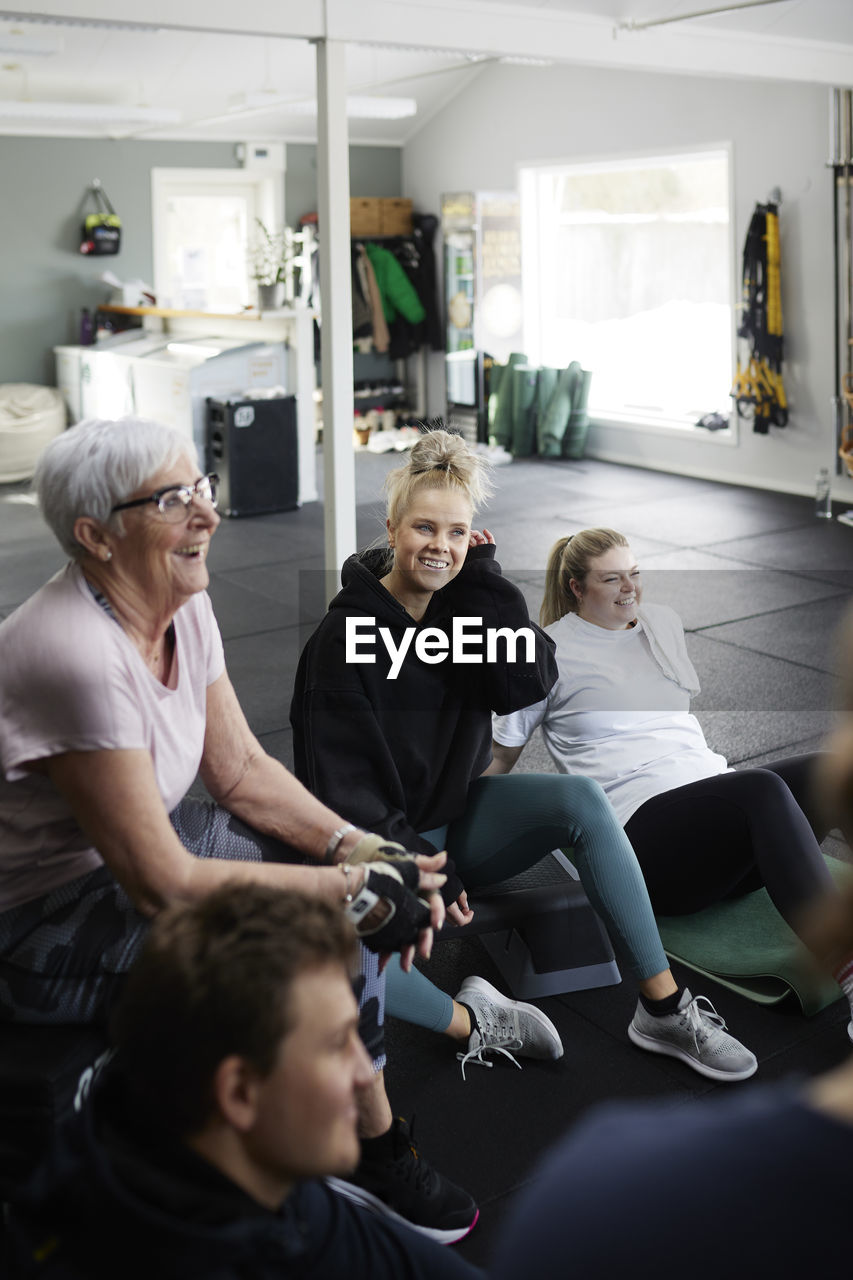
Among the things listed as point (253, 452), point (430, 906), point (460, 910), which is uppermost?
point (253, 452)

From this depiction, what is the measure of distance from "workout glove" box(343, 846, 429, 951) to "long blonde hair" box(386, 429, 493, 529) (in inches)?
33.7

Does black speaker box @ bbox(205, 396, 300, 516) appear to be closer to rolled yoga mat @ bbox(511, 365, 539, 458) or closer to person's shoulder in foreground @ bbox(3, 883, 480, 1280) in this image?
rolled yoga mat @ bbox(511, 365, 539, 458)

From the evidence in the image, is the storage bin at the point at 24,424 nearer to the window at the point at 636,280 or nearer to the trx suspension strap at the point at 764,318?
the window at the point at 636,280

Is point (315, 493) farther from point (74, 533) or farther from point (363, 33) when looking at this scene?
point (74, 533)

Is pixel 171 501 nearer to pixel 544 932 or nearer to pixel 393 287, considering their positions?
pixel 544 932

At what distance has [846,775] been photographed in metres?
0.71

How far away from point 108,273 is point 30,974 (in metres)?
9.75

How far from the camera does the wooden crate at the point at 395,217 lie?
1085 cm

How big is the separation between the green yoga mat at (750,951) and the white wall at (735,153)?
18.4ft

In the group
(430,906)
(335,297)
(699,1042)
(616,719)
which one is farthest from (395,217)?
(430,906)

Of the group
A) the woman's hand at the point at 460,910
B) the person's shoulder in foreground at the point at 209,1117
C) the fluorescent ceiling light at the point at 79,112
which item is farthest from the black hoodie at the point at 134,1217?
the fluorescent ceiling light at the point at 79,112

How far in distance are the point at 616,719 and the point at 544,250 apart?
Result: 840 centimetres

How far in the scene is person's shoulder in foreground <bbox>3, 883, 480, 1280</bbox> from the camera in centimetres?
94

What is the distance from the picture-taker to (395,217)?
431 inches
